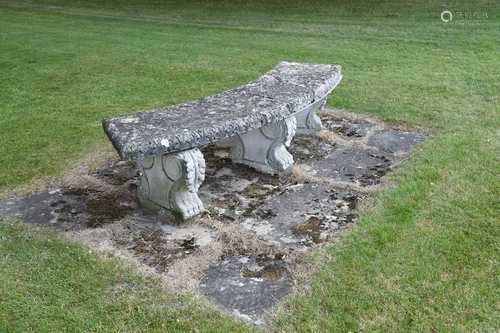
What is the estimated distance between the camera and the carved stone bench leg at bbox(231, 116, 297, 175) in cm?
552

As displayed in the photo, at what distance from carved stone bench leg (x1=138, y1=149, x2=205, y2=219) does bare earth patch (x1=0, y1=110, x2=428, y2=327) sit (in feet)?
0.38

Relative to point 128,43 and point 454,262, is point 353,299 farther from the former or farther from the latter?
point 128,43

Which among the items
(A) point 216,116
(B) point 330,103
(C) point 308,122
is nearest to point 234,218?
(A) point 216,116

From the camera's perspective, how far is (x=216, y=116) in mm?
4945

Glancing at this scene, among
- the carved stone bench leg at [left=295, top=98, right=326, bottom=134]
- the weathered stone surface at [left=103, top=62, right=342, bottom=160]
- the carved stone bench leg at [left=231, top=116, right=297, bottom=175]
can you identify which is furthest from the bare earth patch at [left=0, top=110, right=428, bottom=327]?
→ the weathered stone surface at [left=103, top=62, right=342, bottom=160]

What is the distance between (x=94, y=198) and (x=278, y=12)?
1069 cm

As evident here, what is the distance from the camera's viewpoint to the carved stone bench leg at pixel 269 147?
5.52 metres

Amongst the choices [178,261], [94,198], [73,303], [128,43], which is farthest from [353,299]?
[128,43]

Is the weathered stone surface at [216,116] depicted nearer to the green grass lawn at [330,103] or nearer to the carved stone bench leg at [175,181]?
the carved stone bench leg at [175,181]

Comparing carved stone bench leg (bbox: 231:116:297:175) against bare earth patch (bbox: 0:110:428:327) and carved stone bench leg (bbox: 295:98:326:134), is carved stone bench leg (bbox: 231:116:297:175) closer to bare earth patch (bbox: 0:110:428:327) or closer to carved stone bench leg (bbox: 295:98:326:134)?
bare earth patch (bbox: 0:110:428:327)

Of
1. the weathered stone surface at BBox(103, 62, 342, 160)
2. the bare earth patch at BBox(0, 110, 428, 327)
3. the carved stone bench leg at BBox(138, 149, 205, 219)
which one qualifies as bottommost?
the bare earth patch at BBox(0, 110, 428, 327)

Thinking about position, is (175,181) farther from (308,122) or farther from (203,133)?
(308,122)

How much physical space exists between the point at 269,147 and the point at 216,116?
82 centimetres

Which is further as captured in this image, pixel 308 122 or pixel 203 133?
pixel 308 122
